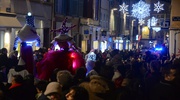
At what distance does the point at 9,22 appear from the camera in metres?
23.8

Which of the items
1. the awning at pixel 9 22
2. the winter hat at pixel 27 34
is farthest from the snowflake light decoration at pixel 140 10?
the winter hat at pixel 27 34

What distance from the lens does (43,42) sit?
3125 centimetres

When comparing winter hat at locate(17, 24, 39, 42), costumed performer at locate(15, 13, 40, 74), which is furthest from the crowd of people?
winter hat at locate(17, 24, 39, 42)

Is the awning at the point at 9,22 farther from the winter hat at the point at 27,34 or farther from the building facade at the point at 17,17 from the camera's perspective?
the winter hat at the point at 27,34

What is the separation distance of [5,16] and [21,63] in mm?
Result: 11243

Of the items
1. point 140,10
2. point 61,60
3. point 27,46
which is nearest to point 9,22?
point 27,46

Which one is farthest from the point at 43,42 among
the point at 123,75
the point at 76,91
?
the point at 76,91

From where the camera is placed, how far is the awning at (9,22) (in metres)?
22.9

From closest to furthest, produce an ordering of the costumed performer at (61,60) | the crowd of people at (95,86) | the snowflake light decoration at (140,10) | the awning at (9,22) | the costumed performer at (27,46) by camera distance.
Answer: the crowd of people at (95,86), the costumed performer at (61,60), the costumed performer at (27,46), the awning at (9,22), the snowflake light decoration at (140,10)

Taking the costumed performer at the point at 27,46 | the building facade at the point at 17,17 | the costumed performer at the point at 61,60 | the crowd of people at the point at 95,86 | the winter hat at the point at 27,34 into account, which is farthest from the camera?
the building facade at the point at 17,17

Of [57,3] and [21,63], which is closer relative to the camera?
[21,63]

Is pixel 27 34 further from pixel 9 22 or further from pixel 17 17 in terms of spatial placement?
pixel 17 17

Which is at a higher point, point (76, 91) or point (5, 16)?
point (5, 16)

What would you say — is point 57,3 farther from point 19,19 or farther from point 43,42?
point 19,19
